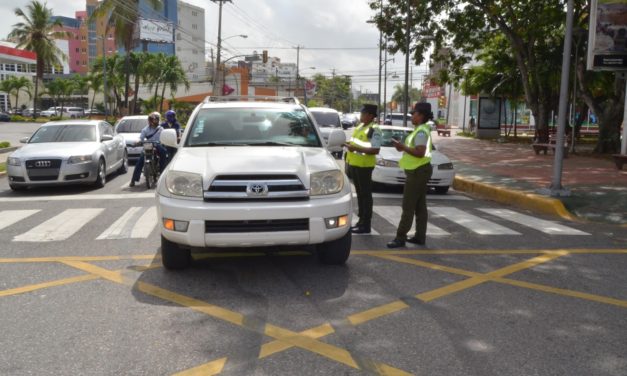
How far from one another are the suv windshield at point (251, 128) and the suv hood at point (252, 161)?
25 cm

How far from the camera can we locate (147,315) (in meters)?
4.32

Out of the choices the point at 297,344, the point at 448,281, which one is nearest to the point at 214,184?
the point at 297,344

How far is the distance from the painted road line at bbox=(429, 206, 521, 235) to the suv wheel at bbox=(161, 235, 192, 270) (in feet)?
14.0

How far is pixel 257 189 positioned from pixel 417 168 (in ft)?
7.85

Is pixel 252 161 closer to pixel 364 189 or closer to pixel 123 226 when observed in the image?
pixel 364 189

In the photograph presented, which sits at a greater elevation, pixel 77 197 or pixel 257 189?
pixel 257 189

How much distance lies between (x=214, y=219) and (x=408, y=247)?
2861 millimetres

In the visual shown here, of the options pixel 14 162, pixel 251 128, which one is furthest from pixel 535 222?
pixel 14 162

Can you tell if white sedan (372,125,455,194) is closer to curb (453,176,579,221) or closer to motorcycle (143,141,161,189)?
curb (453,176,579,221)

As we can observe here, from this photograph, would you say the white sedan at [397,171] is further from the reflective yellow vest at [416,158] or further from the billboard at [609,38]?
the billboard at [609,38]

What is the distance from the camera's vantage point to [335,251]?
222 inches

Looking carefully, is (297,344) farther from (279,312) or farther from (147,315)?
(147,315)

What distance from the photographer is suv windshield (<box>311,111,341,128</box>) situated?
2055 centimetres

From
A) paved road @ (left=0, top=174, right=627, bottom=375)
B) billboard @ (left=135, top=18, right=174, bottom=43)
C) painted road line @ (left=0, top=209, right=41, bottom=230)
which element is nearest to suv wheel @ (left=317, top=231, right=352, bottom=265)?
paved road @ (left=0, top=174, right=627, bottom=375)
